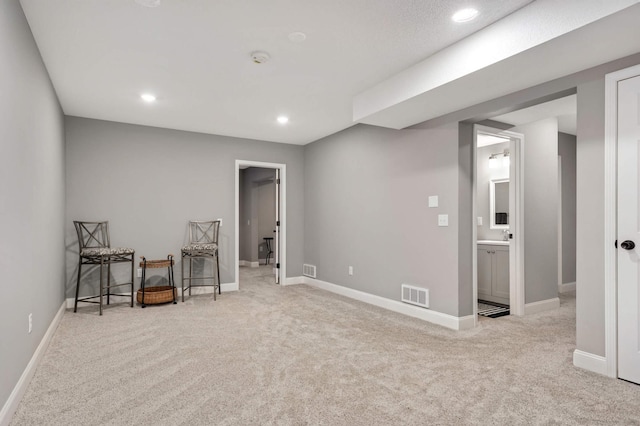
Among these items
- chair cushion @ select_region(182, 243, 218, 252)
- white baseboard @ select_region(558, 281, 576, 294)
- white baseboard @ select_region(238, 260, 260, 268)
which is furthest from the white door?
white baseboard @ select_region(238, 260, 260, 268)

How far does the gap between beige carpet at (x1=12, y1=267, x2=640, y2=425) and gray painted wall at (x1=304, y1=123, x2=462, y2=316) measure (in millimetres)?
608

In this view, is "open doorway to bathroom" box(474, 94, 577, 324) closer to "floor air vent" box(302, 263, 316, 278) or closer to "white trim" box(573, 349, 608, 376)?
"white trim" box(573, 349, 608, 376)

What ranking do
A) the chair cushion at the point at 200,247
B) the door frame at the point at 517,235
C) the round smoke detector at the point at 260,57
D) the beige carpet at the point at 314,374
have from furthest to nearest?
the chair cushion at the point at 200,247, the door frame at the point at 517,235, the round smoke detector at the point at 260,57, the beige carpet at the point at 314,374

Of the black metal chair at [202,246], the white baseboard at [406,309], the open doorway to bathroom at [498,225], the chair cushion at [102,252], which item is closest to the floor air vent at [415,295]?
the white baseboard at [406,309]

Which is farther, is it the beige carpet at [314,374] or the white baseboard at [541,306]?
the white baseboard at [541,306]

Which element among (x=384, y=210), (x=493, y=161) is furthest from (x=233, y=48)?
(x=493, y=161)

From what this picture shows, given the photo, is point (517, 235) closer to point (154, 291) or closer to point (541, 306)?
point (541, 306)

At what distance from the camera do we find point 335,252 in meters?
5.72

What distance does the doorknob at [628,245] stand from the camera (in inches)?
96.6

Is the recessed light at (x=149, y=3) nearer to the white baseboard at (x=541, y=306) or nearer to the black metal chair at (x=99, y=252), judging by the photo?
the black metal chair at (x=99, y=252)

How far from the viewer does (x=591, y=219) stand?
8.85 feet

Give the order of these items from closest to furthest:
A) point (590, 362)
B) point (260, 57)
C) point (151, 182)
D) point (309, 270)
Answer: point (590, 362), point (260, 57), point (151, 182), point (309, 270)

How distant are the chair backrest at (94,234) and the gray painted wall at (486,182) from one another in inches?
214

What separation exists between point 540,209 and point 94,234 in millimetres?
5801
